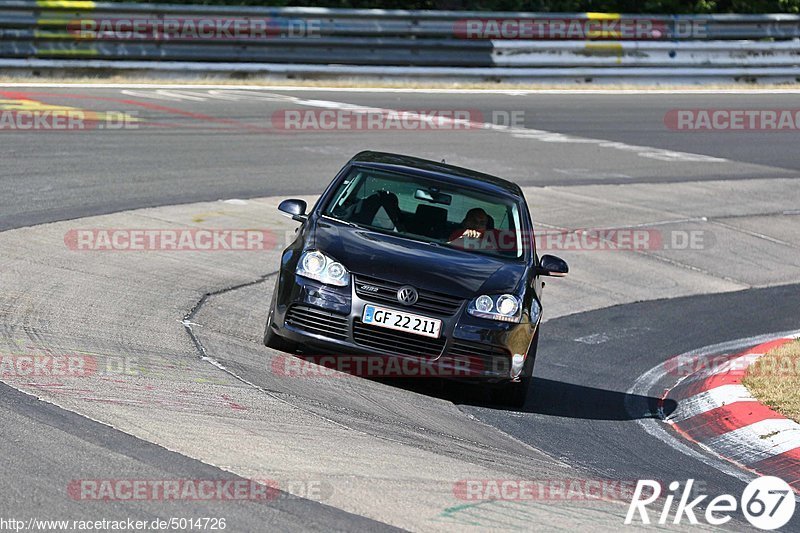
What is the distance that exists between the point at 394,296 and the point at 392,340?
0.28 meters

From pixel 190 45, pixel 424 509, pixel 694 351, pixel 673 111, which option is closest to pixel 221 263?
pixel 694 351

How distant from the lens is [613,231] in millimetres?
15180

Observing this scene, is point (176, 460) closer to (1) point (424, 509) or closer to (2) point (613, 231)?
(1) point (424, 509)

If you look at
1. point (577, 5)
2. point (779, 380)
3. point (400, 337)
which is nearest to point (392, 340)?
point (400, 337)

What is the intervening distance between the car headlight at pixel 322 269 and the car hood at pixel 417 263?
0.16 ft

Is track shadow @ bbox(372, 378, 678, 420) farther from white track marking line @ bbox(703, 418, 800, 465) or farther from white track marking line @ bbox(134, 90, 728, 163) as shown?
white track marking line @ bbox(134, 90, 728, 163)

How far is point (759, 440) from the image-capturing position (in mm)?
8258

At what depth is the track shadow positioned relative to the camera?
28.5ft

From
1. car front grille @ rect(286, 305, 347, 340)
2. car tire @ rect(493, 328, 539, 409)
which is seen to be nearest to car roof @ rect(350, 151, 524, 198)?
car tire @ rect(493, 328, 539, 409)

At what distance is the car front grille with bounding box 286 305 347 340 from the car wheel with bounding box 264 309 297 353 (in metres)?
0.30

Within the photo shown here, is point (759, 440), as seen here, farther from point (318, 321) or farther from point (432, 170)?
point (432, 170)

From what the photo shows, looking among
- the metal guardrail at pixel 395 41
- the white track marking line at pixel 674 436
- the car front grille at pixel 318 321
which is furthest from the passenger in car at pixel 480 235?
the metal guardrail at pixel 395 41

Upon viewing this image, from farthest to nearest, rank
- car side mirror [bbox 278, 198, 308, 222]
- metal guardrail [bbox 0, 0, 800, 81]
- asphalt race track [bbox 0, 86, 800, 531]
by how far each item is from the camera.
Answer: metal guardrail [bbox 0, 0, 800, 81] → car side mirror [bbox 278, 198, 308, 222] → asphalt race track [bbox 0, 86, 800, 531]

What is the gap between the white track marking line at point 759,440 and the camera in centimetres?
802
